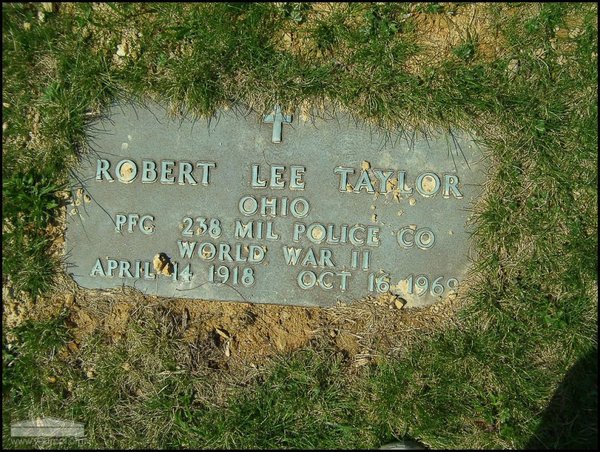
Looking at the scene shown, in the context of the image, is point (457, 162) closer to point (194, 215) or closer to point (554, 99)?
point (554, 99)

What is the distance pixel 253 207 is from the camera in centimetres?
253

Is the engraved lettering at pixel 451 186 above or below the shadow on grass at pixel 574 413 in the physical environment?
above

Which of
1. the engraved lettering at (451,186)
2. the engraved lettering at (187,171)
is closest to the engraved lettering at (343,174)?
the engraved lettering at (451,186)

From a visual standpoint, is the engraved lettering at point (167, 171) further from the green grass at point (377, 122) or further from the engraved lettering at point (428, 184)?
the engraved lettering at point (428, 184)

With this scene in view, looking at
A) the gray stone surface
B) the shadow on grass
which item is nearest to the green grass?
the shadow on grass

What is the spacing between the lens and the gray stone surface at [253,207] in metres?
2.53

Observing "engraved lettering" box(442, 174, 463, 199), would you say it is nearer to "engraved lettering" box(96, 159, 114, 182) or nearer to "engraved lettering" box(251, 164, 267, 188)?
"engraved lettering" box(251, 164, 267, 188)

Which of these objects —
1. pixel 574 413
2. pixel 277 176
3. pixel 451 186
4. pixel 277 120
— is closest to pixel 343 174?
pixel 277 176

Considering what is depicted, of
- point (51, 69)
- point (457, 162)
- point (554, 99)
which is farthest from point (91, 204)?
point (554, 99)

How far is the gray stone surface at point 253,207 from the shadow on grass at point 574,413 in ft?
3.20

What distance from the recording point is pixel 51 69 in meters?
2.60

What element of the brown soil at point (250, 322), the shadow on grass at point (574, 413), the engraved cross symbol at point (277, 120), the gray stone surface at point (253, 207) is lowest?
the shadow on grass at point (574, 413)

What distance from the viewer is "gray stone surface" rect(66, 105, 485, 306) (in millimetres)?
2529

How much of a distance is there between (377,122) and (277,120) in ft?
1.75
